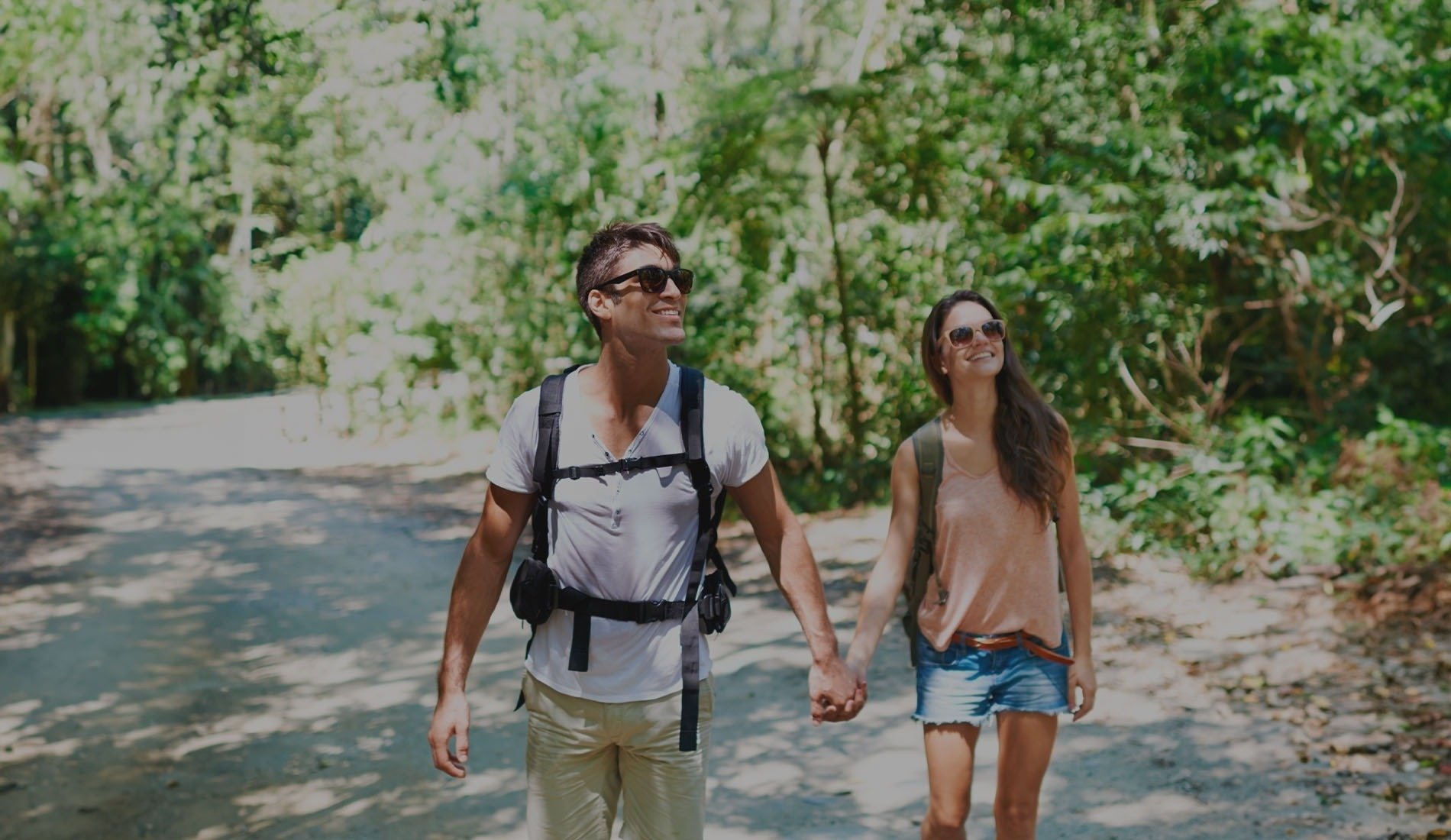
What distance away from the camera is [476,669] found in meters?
8.47

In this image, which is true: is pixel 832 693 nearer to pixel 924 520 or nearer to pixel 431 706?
pixel 924 520

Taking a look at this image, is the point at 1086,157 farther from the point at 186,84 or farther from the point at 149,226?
the point at 149,226

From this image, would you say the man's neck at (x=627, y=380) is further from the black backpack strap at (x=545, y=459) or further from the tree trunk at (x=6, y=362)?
the tree trunk at (x=6, y=362)

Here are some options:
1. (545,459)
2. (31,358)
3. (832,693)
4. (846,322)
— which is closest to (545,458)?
(545,459)

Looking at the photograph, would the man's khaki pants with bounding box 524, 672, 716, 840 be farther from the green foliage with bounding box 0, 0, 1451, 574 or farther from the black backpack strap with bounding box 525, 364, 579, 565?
the green foliage with bounding box 0, 0, 1451, 574

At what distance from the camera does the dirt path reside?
577 cm

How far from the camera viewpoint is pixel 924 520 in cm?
395

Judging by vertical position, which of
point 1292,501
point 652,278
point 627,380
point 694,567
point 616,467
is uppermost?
point 652,278

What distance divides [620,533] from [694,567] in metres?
0.21

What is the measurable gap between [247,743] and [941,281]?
7.68m

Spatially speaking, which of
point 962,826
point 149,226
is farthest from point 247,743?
point 149,226

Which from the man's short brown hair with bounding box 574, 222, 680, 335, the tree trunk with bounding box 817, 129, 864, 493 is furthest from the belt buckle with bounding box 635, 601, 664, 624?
the tree trunk with bounding box 817, 129, 864, 493

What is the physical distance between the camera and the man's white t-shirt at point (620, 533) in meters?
3.27

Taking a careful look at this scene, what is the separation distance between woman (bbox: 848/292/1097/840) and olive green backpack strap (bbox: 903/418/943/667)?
17mm
